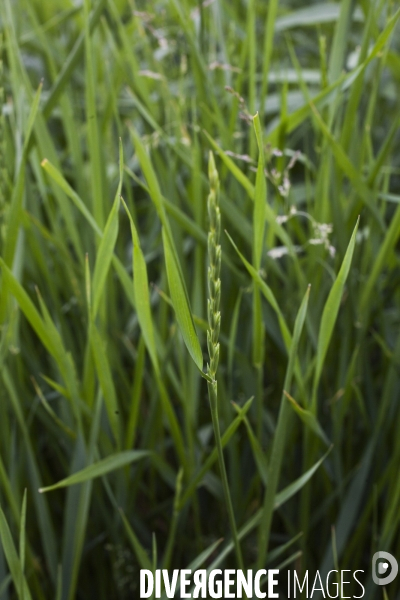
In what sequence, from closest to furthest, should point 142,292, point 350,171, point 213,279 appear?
point 213,279 → point 142,292 → point 350,171

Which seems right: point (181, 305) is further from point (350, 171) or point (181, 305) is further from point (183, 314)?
point (350, 171)

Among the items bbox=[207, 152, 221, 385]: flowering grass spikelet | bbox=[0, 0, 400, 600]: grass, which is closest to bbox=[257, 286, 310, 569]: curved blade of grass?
bbox=[0, 0, 400, 600]: grass

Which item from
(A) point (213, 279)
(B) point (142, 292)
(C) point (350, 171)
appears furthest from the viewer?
(C) point (350, 171)

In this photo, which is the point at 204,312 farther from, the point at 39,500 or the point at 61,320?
the point at 39,500

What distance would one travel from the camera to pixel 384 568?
606mm

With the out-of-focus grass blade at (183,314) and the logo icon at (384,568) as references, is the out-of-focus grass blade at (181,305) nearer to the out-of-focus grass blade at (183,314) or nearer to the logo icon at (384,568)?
the out-of-focus grass blade at (183,314)

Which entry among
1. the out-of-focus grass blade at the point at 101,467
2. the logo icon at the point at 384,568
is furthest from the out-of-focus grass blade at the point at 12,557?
the logo icon at the point at 384,568

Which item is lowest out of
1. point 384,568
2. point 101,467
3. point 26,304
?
point 384,568

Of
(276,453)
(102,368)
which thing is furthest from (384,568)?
(102,368)

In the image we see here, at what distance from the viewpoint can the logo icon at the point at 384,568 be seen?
58 centimetres

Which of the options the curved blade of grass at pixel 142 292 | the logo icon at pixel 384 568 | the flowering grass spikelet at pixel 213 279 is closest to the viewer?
the flowering grass spikelet at pixel 213 279

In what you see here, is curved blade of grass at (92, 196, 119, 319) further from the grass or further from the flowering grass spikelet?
the flowering grass spikelet

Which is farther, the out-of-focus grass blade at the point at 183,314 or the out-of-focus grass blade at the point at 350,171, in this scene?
the out-of-focus grass blade at the point at 350,171

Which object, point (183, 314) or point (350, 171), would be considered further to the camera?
point (350, 171)
